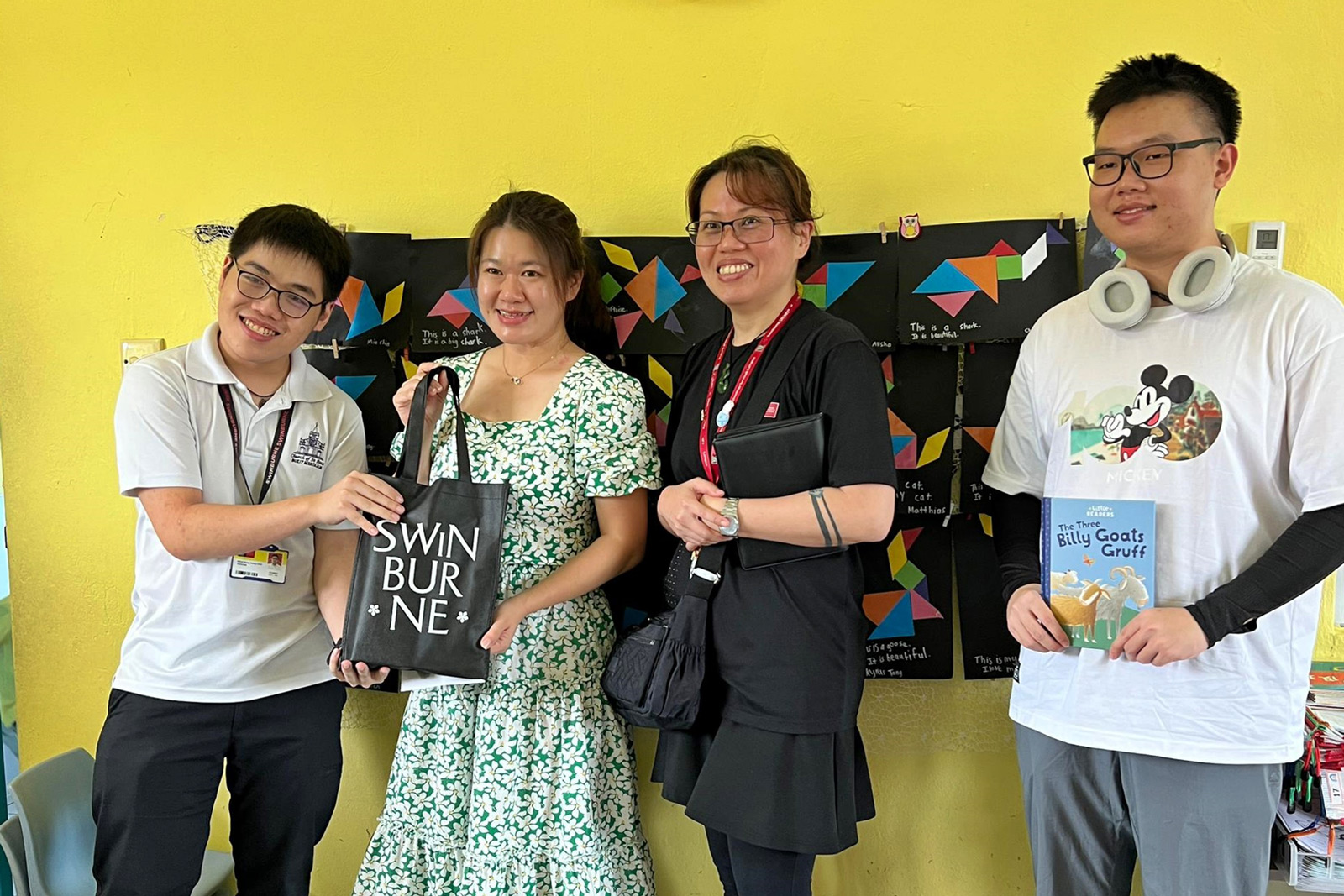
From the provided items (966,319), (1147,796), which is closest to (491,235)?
(966,319)

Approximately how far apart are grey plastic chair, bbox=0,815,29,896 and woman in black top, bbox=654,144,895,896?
4.54 ft

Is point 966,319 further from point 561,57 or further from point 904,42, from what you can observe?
point 561,57

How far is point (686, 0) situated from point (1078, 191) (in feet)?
3.13

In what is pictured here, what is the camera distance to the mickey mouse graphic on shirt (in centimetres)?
134

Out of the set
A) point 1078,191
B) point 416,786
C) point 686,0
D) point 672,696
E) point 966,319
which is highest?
point 686,0

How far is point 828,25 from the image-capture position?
6.22ft

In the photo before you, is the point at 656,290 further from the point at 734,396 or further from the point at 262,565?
the point at 262,565

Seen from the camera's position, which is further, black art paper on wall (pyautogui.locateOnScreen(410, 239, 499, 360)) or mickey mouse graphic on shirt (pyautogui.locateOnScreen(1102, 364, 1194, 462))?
black art paper on wall (pyautogui.locateOnScreen(410, 239, 499, 360))

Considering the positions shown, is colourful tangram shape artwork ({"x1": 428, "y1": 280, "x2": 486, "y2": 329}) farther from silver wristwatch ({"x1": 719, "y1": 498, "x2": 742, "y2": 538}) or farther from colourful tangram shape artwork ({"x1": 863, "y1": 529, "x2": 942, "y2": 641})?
colourful tangram shape artwork ({"x1": 863, "y1": 529, "x2": 942, "y2": 641})

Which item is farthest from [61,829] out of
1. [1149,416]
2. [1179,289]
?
[1179,289]

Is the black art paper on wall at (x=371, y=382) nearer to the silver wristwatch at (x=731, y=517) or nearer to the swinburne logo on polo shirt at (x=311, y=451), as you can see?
the swinburne logo on polo shirt at (x=311, y=451)

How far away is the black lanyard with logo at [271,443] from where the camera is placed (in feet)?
5.37

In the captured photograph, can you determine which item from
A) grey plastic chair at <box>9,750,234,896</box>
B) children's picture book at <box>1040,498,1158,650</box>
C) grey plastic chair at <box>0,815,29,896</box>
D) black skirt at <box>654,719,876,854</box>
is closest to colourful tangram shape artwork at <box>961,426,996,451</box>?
children's picture book at <box>1040,498,1158,650</box>

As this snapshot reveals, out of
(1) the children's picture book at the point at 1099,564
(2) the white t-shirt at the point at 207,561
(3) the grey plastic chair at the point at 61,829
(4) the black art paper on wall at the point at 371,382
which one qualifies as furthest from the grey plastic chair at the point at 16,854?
(1) the children's picture book at the point at 1099,564
